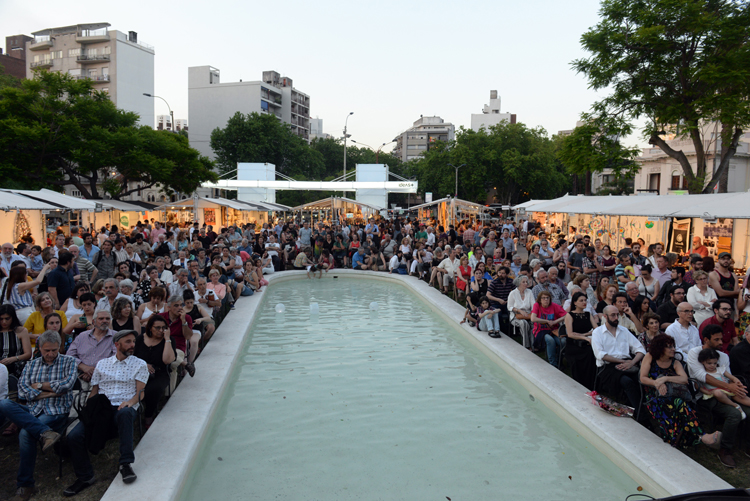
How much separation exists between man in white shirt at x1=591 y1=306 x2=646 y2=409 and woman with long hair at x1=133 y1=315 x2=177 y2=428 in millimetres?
4893

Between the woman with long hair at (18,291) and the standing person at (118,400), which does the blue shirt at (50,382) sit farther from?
the woman with long hair at (18,291)

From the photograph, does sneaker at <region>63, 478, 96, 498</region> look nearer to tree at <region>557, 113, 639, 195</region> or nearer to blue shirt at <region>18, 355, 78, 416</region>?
blue shirt at <region>18, 355, 78, 416</region>

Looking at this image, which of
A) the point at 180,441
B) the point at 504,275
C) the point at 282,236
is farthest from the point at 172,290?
the point at 282,236

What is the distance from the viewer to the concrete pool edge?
4023 mm

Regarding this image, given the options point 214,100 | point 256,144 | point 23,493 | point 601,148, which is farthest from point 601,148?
point 214,100

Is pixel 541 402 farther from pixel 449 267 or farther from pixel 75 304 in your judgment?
pixel 449 267

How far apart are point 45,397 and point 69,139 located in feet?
87.9

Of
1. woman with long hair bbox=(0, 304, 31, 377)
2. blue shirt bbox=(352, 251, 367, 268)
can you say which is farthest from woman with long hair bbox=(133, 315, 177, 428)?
blue shirt bbox=(352, 251, 367, 268)

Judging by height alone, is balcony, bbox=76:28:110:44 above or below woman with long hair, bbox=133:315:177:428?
above

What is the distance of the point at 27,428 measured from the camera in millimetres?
4121

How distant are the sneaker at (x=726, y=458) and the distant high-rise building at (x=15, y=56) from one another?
3011 inches

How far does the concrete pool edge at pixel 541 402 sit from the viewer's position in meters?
4.02

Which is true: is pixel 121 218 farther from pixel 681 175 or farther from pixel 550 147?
pixel 550 147

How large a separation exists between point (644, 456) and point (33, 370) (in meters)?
5.51
